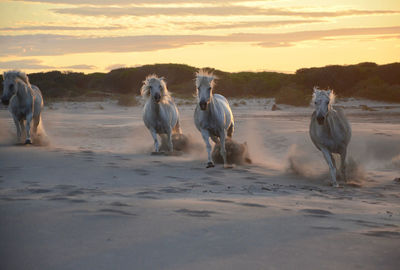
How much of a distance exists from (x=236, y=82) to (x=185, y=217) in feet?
190

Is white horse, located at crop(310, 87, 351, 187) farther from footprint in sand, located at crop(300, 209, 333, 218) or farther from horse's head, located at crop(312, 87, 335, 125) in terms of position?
footprint in sand, located at crop(300, 209, 333, 218)

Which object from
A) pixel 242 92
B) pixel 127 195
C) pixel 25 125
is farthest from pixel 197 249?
pixel 242 92

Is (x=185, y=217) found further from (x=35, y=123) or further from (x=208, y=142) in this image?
(x=35, y=123)

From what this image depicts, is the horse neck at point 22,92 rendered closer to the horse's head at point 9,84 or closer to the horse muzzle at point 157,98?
the horse's head at point 9,84

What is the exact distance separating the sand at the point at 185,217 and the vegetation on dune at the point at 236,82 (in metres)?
33.7

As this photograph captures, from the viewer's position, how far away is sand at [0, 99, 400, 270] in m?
3.26

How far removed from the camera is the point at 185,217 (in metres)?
4.33

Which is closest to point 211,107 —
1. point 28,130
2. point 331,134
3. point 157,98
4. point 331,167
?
point 157,98

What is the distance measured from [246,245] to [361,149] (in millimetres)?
11363

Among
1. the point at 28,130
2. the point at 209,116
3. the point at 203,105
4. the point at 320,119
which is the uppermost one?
the point at 203,105

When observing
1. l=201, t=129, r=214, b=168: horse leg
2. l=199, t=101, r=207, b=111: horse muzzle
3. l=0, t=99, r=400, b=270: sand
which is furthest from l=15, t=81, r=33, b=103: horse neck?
l=199, t=101, r=207, b=111: horse muzzle

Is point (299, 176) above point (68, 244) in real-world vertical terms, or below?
below

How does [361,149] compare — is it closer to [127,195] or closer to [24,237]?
[127,195]

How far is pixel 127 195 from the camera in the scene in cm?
579
